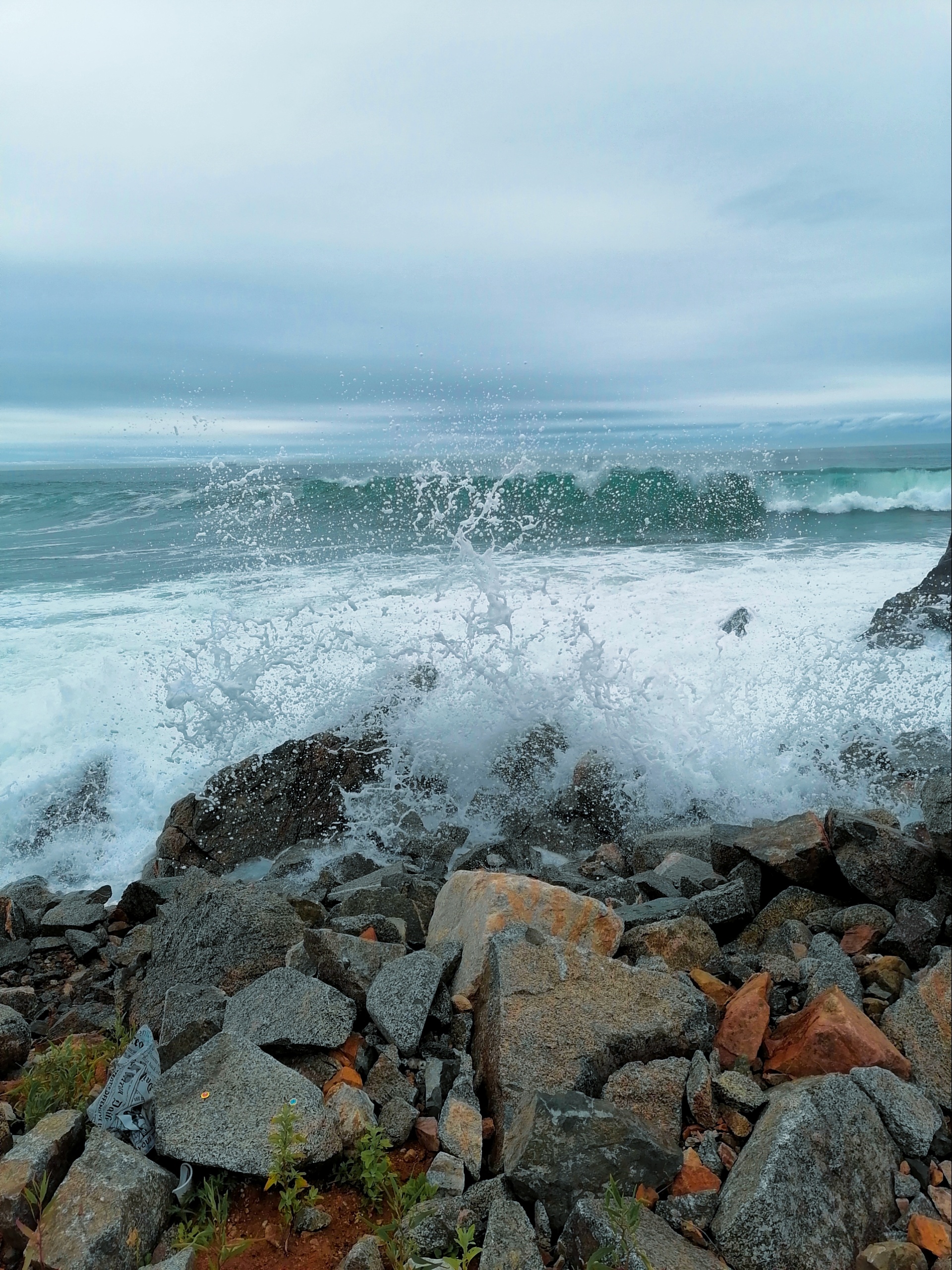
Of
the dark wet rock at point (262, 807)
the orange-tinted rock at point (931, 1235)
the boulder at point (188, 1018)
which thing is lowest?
the dark wet rock at point (262, 807)

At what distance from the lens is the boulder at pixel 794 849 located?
3.52 m

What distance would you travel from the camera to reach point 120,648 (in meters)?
8.41

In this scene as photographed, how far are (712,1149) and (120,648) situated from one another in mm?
7594

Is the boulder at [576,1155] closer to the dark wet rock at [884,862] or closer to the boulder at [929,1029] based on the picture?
the boulder at [929,1029]

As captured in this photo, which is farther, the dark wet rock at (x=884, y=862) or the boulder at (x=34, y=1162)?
the dark wet rock at (x=884, y=862)

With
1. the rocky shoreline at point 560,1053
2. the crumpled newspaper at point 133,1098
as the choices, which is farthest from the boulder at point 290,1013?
the crumpled newspaper at point 133,1098

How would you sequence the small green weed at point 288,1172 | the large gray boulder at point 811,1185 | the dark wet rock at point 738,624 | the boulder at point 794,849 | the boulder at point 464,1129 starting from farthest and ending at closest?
1. the dark wet rock at point 738,624
2. the boulder at point 794,849
3. the boulder at point 464,1129
4. the small green weed at point 288,1172
5. the large gray boulder at point 811,1185

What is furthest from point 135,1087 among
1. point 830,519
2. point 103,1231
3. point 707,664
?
point 830,519

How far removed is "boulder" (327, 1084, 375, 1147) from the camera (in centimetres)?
218

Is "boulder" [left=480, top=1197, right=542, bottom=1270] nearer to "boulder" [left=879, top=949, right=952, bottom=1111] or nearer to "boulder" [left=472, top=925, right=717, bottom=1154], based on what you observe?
"boulder" [left=472, top=925, right=717, bottom=1154]

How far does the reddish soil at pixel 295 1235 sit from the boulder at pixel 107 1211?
0.15 meters

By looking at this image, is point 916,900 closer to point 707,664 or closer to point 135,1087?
point 135,1087

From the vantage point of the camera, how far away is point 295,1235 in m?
2.01

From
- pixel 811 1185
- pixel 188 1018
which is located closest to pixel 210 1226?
pixel 188 1018
